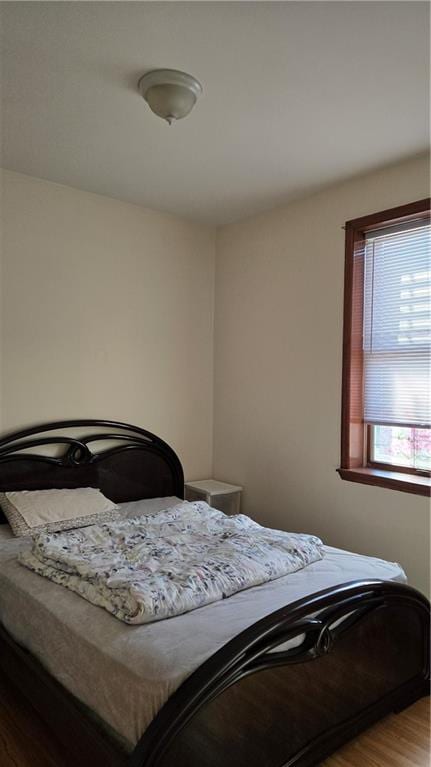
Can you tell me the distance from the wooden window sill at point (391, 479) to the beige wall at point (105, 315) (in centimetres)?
135

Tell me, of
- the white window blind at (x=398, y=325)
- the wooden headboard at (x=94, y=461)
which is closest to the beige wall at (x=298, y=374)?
the white window blind at (x=398, y=325)

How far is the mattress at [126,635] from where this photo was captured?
4.80ft

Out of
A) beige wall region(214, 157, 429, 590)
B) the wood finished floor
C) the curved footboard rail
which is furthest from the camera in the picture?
beige wall region(214, 157, 429, 590)

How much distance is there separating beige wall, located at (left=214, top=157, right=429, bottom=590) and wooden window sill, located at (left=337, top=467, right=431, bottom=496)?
5cm

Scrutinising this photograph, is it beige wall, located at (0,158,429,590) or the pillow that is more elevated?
beige wall, located at (0,158,429,590)

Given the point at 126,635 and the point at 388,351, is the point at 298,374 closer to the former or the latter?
the point at 388,351

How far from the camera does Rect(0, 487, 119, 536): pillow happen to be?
270 centimetres

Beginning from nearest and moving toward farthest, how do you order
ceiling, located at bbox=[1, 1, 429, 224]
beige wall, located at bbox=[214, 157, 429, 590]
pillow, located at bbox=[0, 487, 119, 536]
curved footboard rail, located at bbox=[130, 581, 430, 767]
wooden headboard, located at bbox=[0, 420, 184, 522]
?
curved footboard rail, located at bbox=[130, 581, 430, 767] < ceiling, located at bbox=[1, 1, 429, 224] < pillow, located at bbox=[0, 487, 119, 536] < beige wall, located at bbox=[214, 157, 429, 590] < wooden headboard, located at bbox=[0, 420, 184, 522]

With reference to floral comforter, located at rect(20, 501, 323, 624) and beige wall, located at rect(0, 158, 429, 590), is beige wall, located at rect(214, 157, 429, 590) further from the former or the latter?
floral comforter, located at rect(20, 501, 323, 624)

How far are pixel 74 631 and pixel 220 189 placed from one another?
2.59 meters

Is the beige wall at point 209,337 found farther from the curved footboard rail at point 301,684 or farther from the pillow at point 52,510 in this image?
the curved footboard rail at point 301,684

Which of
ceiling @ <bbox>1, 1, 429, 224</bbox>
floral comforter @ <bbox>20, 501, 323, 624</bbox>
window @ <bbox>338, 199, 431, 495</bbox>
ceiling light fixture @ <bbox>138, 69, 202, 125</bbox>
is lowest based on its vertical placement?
floral comforter @ <bbox>20, 501, 323, 624</bbox>

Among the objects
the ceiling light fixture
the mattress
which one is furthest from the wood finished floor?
the ceiling light fixture

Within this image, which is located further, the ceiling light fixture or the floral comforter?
the ceiling light fixture
